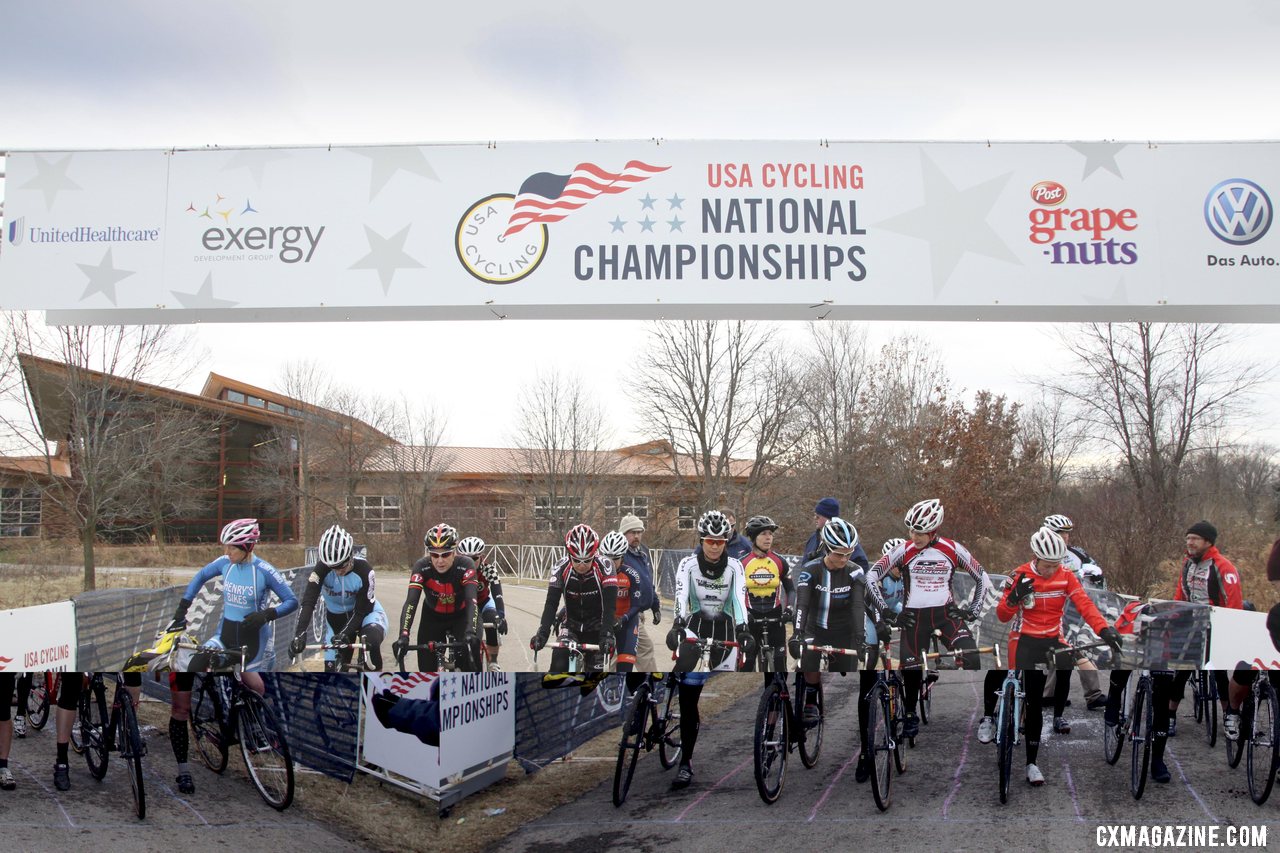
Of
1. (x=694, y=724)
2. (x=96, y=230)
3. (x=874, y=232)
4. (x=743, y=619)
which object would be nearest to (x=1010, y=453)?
(x=874, y=232)

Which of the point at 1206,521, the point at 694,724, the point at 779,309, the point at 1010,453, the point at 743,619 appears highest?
the point at 779,309

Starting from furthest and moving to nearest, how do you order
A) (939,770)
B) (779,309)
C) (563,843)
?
(939,770) → (563,843) → (779,309)

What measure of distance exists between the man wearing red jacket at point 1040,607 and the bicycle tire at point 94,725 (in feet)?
21.9

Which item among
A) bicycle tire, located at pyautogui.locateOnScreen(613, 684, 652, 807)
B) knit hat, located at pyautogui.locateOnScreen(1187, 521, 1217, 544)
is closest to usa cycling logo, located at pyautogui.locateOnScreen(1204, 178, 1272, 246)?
knit hat, located at pyautogui.locateOnScreen(1187, 521, 1217, 544)

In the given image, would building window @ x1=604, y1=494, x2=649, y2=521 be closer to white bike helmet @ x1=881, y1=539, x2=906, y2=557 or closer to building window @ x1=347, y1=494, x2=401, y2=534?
building window @ x1=347, y1=494, x2=401, y2=534

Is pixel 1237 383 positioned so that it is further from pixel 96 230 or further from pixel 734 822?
pixel 96 230

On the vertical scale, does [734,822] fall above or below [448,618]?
below

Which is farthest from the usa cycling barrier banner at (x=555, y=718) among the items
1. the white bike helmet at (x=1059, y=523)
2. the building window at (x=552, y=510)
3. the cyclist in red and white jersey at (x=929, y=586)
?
the white bike helmet at (x=1059, y=523)

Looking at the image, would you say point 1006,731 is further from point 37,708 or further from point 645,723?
point 37,708

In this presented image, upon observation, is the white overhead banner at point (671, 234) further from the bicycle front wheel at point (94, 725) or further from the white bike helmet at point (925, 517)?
the bicycle front wheel at point (94, 725)

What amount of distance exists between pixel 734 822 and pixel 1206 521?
13.1ft

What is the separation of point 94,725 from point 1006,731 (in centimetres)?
671

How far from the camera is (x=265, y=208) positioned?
6.38 metres

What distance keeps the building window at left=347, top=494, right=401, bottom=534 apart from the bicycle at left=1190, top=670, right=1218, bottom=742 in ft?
21.3
